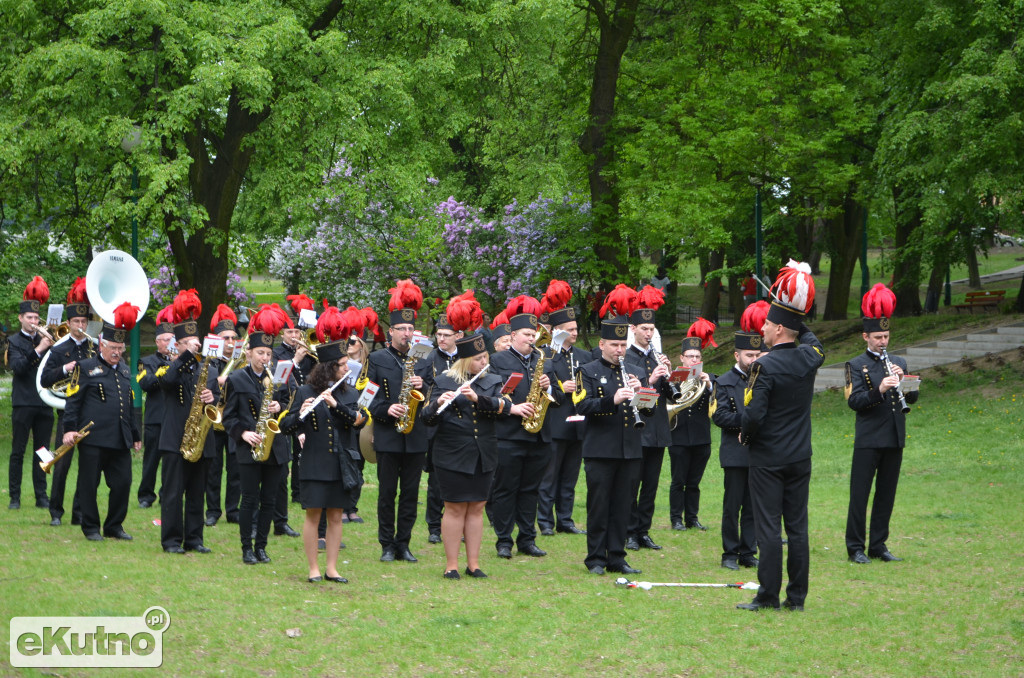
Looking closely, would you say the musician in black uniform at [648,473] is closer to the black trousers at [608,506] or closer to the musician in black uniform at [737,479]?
the musician in black uniform at [737,479]

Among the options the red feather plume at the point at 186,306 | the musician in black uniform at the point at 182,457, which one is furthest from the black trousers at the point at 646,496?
the red feather plume at the point at 186,306


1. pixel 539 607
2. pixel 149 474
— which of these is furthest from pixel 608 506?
pixel 149 474

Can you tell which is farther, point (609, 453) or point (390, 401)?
point (390, 401)

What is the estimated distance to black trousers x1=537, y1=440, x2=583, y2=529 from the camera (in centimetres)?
1236

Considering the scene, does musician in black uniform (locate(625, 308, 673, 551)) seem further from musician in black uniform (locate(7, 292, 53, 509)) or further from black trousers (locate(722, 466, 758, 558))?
musician in black uniform (locate(7, 292, 53, 509))

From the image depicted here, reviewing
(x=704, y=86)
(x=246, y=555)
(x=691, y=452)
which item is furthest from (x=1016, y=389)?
(x=246, y=555)

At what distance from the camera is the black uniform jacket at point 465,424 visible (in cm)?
942

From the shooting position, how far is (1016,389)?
70.7 ft

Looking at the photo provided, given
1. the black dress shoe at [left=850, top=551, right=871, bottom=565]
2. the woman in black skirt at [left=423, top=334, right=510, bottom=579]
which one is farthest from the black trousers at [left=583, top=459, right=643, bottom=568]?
the black dress shoe at [left=850, top=551, right=871, bottom=565]

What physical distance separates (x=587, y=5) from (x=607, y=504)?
20.4 meters

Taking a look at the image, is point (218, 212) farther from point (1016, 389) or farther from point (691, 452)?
point (1016, 389)

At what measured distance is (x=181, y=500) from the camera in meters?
10.7

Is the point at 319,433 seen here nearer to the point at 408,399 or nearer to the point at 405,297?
the point at 408,399

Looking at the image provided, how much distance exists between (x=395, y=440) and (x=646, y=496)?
112 inches
